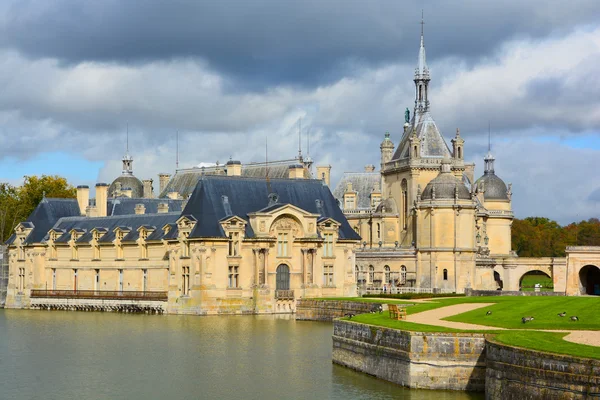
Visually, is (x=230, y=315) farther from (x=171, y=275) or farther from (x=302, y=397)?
(x=302, y=397)

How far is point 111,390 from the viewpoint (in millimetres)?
42000

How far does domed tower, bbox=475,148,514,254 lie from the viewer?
11744 centimetres

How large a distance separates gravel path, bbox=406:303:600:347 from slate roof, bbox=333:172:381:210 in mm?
67285

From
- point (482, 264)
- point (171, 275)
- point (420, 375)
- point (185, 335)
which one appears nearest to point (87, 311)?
point (171, 275)

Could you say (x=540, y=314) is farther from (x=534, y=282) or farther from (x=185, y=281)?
(x=534, y=282)

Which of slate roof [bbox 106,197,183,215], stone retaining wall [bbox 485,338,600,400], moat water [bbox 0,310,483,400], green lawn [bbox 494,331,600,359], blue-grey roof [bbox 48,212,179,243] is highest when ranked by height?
slate roof [bbox 106,197,183,215]

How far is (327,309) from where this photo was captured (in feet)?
237

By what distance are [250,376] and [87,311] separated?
42097 millimetres

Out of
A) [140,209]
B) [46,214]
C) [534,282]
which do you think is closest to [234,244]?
[140,209]

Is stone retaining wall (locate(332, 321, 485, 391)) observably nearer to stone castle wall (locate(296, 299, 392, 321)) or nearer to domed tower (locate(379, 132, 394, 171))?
stone castle wall (locate(296, 299, 392, 321))

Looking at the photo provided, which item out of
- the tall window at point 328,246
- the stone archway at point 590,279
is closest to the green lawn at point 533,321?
the tall window at point 328,246

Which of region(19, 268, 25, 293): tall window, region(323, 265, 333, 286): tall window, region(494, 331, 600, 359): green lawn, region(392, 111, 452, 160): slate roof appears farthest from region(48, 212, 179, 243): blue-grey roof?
region(494, 331, 600, 359): green lawn

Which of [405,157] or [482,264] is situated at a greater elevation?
[405,157]

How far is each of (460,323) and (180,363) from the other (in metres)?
12.4
